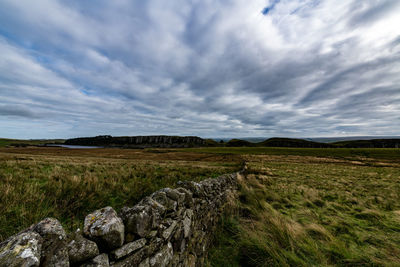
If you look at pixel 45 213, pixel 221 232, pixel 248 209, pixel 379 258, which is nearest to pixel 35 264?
pixel 45 213

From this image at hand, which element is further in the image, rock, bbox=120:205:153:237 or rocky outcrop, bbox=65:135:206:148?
rocky outcrop, bbox=65:135:206:148

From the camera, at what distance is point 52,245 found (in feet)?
4.37

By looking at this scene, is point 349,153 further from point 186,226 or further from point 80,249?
point 80,249

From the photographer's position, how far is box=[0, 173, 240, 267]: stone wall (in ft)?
4.10

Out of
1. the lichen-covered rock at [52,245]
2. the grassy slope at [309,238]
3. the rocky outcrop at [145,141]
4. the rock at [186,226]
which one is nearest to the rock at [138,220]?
the lichen-covered rock at [52,245]

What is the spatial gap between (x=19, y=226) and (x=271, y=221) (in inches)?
228

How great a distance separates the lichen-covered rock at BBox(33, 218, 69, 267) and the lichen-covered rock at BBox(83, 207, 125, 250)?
0.29 m

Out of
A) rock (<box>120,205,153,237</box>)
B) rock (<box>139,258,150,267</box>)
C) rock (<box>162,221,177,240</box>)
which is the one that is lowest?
rock (<box>139,258,150,267</box>)

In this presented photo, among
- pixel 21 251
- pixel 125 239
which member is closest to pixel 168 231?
pixel 125 239

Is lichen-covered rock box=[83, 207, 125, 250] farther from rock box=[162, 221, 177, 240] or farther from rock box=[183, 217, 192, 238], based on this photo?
A: rock box=[183, 217, 192, 238]

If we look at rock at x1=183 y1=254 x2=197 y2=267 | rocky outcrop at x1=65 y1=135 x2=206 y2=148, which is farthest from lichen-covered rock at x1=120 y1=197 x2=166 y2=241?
rocky outcrop at x1=65 y1=135 x2=206 y2=148

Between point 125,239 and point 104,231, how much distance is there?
0.40m

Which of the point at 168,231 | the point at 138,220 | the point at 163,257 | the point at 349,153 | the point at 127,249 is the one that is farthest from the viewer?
the point at 349,153

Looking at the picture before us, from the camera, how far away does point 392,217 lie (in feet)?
19.1
